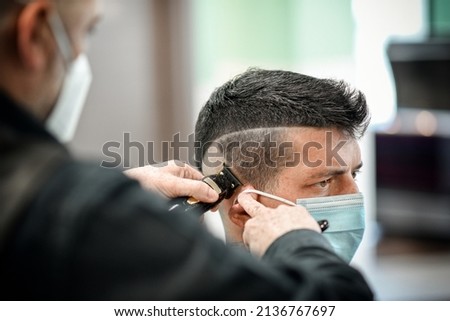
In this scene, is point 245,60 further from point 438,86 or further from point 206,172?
point 206,172

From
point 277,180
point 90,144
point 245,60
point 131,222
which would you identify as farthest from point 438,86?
point 131,222

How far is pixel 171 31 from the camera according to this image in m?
3.62

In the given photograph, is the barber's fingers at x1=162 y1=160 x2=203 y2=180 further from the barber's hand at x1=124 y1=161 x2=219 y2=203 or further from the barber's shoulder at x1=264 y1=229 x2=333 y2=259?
the barber's shoulder at x1=264 y1=229 x2=333 y2=259

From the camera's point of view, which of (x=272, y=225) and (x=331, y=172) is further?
(x=331, y=172)

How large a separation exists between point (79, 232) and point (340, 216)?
771mm

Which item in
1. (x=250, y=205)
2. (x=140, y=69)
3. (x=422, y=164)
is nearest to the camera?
(x=250, y=205)

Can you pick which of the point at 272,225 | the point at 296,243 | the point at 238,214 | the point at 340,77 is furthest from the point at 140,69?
the point at 296,243

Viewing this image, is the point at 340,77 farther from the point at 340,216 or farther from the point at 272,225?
the point at 272,225

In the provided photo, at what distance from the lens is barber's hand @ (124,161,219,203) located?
1.59m

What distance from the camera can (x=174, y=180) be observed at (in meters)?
1.64

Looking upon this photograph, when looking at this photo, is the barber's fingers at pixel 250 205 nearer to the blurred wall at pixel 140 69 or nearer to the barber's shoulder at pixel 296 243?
the barber's shoulder at pixel 296 243

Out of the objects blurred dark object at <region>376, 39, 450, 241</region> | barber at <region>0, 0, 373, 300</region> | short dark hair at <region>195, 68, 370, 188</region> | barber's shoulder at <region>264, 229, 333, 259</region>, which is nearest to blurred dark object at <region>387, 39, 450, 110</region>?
blurred dark object at <region>376, 39, 450, 241</region>

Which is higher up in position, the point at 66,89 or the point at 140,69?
the point at 66,89
